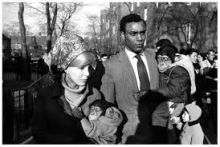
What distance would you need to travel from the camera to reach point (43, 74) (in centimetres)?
201

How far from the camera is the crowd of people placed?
6.13 feet

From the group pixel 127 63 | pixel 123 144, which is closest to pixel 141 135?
pixel 123 144

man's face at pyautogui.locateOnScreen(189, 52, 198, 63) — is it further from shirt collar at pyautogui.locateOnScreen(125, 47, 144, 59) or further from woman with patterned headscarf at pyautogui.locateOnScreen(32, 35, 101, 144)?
woman with patterned headscarf at pyautogui.locateOnScreen(32, 35, 101, 144)

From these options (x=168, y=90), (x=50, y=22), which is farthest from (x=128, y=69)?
(x=50, y=22)

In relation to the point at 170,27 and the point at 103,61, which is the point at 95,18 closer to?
the point at 103,61

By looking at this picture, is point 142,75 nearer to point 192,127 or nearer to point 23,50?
point 192,127

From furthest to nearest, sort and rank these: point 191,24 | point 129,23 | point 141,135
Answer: point 191,24 < point 141,135 < point 129,23

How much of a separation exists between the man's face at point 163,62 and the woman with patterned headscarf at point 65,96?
397mm

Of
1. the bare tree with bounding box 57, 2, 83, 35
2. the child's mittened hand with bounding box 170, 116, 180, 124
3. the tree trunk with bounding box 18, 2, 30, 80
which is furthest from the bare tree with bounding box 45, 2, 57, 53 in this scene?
the child's mittened hand with bounding box 170, 116, 180, 124

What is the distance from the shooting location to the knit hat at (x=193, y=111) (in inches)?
85.5

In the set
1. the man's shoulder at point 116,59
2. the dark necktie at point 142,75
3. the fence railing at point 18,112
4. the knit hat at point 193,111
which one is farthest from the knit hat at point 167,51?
the fence railing at point 18,112

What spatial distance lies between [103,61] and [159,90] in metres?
0.38

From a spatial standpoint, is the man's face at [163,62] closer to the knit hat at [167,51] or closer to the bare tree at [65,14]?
the knit hat at [167,51]

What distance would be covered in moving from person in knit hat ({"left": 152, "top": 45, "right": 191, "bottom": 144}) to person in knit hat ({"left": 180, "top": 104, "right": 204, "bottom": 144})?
0.33 feet
